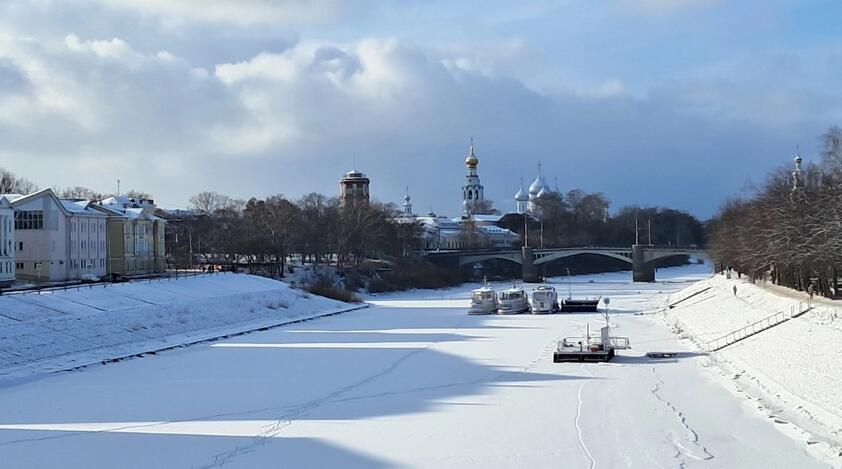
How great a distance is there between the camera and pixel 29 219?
64875 millimetres

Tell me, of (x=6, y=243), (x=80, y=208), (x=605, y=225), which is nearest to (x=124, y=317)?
(x=6, y=243)

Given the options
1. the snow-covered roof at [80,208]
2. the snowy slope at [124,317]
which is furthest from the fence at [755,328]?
the snow-covered roof at [80,208]

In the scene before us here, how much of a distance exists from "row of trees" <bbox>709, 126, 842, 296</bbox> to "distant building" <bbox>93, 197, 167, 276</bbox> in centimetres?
4372

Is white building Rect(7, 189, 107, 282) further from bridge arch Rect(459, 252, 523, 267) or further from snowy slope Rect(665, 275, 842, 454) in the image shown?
bridge arch Rect(459, 252, 523, 267)

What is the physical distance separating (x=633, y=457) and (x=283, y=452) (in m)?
7.34

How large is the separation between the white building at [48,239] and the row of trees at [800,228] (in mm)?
41670

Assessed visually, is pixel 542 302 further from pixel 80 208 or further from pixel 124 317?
pixel 80 208

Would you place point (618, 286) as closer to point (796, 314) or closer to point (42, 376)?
point (796, 314)

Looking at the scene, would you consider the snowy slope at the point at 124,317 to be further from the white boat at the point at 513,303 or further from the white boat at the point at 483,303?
the white boat at the point at 513,303

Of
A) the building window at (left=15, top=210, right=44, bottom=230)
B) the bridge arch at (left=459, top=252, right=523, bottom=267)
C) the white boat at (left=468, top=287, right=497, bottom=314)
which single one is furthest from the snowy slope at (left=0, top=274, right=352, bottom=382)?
the bridge arch at (left=459, top=252, right=523, bottom=267)

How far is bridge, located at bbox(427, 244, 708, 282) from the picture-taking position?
358ft

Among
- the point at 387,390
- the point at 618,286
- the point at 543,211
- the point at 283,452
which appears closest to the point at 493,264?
the point at 618,286

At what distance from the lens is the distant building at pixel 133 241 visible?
74.6 meters

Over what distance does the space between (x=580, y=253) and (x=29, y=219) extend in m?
A: 67.9
